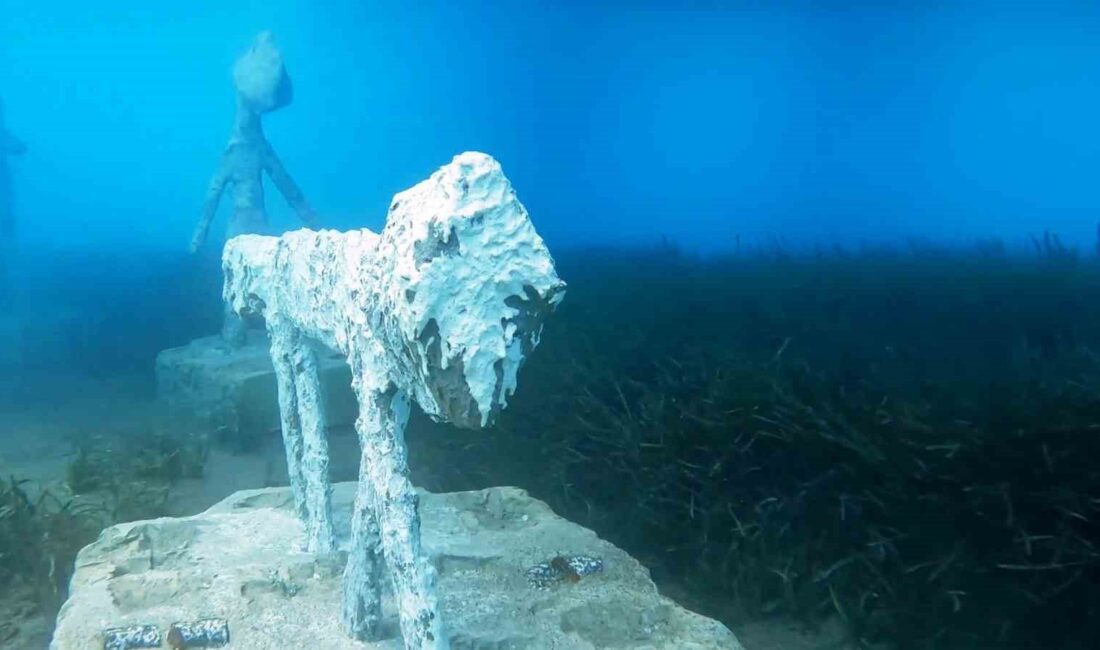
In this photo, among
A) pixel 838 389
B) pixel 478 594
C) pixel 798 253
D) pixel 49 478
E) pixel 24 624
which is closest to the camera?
pixel 478 594

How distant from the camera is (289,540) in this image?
11.9ft

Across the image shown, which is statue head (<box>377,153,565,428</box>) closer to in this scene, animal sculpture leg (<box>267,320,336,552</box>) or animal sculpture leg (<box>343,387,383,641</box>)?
animal sculpture leg (<box>343,387,383,641</box>)

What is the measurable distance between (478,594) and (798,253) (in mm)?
5802

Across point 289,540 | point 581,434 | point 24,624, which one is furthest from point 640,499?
point 24,624

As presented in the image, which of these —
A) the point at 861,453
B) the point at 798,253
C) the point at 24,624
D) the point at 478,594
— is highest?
the point at 798,253

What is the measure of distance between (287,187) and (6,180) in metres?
6.01

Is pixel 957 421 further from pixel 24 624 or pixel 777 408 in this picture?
pixel 24 624

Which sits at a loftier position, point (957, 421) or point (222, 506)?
point (957, 421)

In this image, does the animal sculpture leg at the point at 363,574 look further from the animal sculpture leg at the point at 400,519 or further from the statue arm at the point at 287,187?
the statue arm at the point at 287,187

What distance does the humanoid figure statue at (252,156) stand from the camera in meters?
7.72

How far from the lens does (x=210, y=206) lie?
780 centimetres

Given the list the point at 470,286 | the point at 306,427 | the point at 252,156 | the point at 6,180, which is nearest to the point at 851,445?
the point at 470,286

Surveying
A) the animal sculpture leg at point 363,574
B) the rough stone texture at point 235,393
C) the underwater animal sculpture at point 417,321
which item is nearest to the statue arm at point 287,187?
the rough stone texture at point 235,393

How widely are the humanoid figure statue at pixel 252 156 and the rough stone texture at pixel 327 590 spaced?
15.0 feet
